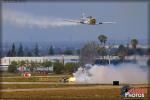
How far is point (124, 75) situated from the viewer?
8506 centimetres

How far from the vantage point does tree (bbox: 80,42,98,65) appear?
98050 mm

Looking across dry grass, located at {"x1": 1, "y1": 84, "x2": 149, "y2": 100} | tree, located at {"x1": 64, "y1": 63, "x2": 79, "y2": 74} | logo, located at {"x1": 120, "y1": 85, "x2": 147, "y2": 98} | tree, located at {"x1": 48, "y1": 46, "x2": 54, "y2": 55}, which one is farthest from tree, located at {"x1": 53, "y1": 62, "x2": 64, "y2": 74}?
logo, located at {"x1": 120, "y1": 85, "x2": 147, "y2": 98}

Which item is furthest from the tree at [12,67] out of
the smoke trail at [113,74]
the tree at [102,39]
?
the smoke trail at [113,74]

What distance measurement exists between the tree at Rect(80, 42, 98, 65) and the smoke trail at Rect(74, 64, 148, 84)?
241 cm

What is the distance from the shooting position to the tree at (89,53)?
98050mm

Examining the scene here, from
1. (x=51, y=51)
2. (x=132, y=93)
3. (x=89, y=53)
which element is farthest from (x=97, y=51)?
(x=51, y=51)

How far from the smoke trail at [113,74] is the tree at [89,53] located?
7.91ft

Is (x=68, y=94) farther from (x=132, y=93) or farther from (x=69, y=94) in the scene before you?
(x=132, y=93)

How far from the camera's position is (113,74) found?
88312 millimetres

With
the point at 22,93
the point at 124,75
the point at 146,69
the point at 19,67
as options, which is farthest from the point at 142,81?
the point at 19,67

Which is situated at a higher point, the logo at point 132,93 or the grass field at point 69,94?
the logo at point 132,93

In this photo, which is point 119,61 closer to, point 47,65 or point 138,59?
point 138,59

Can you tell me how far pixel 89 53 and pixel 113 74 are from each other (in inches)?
703

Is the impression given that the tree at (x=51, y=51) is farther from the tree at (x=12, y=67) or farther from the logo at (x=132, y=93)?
the logo at (x=132, y=93)
